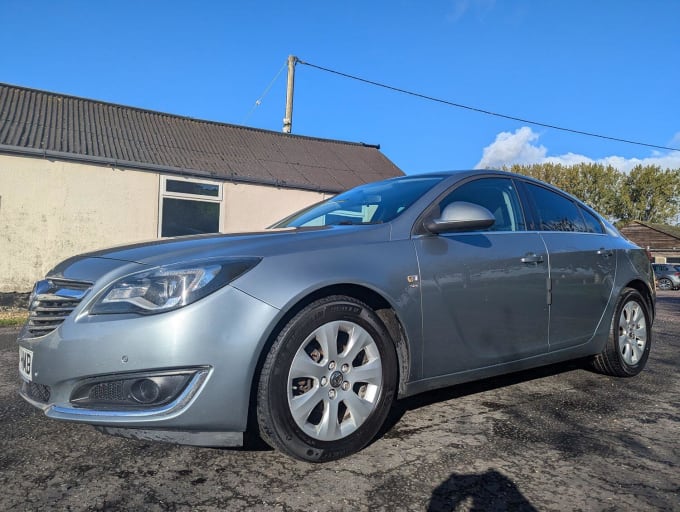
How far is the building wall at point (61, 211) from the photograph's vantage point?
9031 millimetres

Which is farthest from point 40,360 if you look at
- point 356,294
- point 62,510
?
point 356,294

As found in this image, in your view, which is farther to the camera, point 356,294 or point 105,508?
point 356,294

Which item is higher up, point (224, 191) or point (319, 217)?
point (224, 191)

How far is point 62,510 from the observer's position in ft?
6.48

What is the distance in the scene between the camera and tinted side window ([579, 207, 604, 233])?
4.29 m

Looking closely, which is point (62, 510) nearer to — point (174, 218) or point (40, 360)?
point (40, 360)

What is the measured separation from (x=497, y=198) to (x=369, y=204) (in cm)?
93

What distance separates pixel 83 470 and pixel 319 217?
2.03 meters

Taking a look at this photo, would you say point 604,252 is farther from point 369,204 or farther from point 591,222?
point 369,204

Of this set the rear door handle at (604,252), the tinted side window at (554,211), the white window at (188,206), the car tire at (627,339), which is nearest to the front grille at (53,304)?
the tinted side window at (554,211)

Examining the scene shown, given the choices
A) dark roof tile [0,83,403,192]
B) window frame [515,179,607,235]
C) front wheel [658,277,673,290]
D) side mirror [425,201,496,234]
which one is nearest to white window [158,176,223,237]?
dark roof tile [0,83,403,192]

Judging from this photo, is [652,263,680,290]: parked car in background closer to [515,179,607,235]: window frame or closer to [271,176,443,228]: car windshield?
[515,179,607,235]: window frame

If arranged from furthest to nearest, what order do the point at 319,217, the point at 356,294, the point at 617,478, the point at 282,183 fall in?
1. the point at 282,183
2. the point at 319,217
3. the point at 356,294
4. the point at 617,478

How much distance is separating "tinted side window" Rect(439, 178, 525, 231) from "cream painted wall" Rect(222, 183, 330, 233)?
799cm
